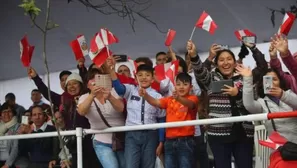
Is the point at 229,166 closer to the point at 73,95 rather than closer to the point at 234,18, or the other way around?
the point at 73,95

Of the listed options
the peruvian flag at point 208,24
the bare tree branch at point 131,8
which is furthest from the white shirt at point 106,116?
the bare tree branch at point 131,8

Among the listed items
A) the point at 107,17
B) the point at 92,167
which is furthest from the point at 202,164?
the point at 107,17

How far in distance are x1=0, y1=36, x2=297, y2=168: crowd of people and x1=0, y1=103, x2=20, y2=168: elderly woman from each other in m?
1.05

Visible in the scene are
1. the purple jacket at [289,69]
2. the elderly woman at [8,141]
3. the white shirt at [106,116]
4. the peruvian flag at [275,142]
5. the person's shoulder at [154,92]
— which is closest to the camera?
the peruvian flag at [275,142]

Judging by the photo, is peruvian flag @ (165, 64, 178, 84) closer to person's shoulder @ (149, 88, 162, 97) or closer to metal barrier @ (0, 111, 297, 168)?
person's shoulder @ (149, 88, 162, 97)

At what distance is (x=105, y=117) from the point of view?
16.1 ft

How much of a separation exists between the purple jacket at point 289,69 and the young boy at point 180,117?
0.77 m

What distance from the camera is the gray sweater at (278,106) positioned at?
4.12 metres

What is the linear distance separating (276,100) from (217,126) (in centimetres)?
54

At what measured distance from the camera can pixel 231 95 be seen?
4.47 metres

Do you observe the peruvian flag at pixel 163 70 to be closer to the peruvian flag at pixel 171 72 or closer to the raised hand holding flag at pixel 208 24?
the peruvian flag at pixel 171 72

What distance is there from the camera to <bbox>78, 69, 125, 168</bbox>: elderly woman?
15.7 ft

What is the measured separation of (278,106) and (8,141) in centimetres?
346

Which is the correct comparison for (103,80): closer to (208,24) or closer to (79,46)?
(79,46)
